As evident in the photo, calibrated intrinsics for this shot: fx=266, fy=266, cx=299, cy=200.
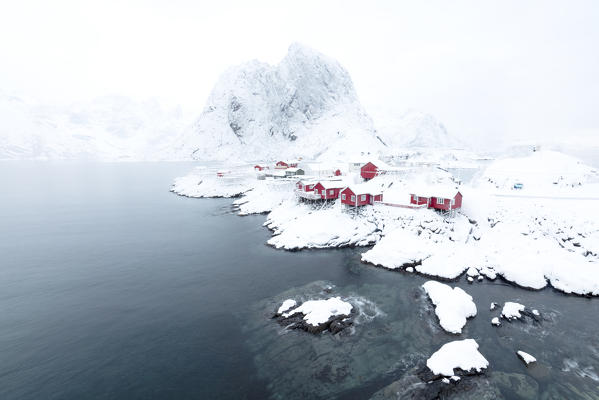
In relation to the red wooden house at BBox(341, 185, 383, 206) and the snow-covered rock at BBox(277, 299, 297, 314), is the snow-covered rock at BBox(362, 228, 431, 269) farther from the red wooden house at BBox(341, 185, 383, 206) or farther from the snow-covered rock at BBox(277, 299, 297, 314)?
the snow-covered rock at BBox(277, 299, 297, 314)

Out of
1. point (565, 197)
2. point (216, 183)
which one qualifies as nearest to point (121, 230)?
point (216, 183)

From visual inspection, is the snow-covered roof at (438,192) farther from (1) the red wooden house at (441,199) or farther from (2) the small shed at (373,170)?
(2) the small shed at (373,170)

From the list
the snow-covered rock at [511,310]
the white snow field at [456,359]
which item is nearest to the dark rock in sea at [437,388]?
the white snow field at [456,359]

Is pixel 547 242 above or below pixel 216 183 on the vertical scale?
below

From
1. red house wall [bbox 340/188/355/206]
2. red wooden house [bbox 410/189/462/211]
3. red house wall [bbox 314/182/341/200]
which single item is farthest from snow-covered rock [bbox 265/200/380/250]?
red wooden house [bbox 410/189/462/211]

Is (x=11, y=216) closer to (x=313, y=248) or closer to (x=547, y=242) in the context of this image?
(x=313, y=248)

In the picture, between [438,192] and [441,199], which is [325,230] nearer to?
[441,199]
